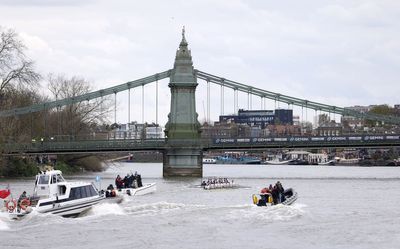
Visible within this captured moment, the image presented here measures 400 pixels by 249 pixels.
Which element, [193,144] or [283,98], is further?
[283,98]

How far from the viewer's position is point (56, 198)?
201ft

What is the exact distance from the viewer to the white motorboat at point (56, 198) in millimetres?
59844

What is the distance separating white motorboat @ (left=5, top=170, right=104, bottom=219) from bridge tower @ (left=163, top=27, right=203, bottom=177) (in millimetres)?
53866

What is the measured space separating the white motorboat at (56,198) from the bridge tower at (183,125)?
53.9 metres

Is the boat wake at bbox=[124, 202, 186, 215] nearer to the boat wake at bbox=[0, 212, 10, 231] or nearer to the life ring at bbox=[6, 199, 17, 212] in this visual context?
the life ring at bbox=[6, 199, 17, 212]

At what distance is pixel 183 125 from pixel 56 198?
58.4 m

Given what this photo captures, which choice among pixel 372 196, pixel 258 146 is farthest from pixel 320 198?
pixel 258 146

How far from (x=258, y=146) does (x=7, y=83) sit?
29.5m

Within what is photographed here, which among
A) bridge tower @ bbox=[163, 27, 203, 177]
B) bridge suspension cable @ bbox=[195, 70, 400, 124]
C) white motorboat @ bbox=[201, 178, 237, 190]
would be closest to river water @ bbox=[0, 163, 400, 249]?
white motorboat @ bbox=[201, 178, 237, 190]

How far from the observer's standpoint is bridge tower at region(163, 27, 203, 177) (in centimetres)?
11794

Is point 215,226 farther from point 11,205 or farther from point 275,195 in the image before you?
point 11,205

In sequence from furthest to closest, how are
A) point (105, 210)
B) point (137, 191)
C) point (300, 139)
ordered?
→ point (300, 139)
point (137, 191)
point (105, 210)

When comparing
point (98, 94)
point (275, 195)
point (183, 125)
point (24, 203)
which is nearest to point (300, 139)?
point (183, 125)

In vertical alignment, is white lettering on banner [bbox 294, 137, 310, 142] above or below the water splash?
above
